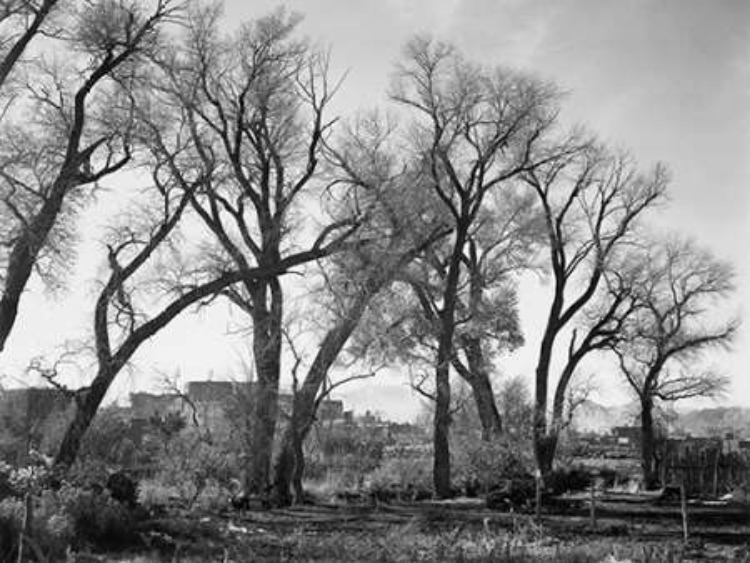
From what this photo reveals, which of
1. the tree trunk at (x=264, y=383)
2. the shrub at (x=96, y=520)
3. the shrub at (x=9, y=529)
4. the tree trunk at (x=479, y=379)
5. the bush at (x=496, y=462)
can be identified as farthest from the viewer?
the tree trunk at (x=479, y=379)

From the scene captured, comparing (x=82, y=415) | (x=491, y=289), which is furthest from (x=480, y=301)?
(x=82, y=415)

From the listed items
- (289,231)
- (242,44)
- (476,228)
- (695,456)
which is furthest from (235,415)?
(695,456)

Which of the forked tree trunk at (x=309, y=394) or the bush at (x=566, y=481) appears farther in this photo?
the bush at (x=566, y=481)

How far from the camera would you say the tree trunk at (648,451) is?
109ft

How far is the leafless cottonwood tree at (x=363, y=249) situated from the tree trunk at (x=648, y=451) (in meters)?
12.9

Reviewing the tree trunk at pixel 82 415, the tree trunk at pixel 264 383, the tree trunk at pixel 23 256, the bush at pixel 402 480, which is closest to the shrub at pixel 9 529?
the tree trunk at pixel 82 415

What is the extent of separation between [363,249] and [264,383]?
4864 millimetres

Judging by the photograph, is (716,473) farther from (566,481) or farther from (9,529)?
(9,529)

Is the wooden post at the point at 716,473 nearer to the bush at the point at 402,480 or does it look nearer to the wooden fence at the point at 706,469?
the wooden fence at the point at 706,469

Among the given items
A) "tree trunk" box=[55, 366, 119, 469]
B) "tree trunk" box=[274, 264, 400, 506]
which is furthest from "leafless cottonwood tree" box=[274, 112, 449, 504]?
"tree trunk" box=[55, 366, 119, 469]

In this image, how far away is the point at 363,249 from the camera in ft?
85.1

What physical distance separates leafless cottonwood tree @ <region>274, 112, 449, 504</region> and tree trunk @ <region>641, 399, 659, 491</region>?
1291 centimetres

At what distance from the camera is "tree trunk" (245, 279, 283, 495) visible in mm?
23906

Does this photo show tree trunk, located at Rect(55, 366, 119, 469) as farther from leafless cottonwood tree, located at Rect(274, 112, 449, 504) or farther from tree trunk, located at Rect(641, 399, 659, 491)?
tree trunk, located at Rect(641, 399, 659, 491)
